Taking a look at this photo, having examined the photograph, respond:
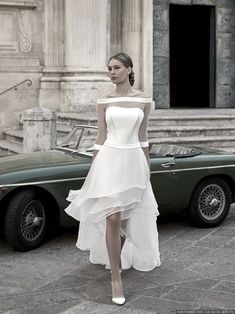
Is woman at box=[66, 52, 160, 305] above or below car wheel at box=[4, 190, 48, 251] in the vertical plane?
above

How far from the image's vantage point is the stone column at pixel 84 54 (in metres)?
13.8

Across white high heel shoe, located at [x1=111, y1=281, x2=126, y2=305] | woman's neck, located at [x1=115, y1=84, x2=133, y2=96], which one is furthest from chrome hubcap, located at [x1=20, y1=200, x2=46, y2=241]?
woman's neck, located at [x1=115, y1=84, x2=133, y2=96]

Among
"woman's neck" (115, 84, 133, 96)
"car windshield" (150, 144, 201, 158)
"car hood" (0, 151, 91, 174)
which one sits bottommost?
"car hood" (0, 151, 91, 174)

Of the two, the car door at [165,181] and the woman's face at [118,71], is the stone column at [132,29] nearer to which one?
the car door at [165,181]

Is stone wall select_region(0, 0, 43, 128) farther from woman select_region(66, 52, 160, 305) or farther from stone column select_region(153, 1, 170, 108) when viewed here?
woman select_region(66, 52, 160, 305)

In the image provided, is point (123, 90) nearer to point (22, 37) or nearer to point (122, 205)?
A: point (122, 205)

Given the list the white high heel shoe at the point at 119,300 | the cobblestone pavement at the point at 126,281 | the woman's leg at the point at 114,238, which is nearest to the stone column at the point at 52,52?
the cobblestone pavement at the point at 126,281

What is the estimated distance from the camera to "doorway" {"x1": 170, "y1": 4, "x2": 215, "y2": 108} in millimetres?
17156

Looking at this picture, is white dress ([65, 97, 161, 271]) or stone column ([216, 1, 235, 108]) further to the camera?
stone column ([216, 1, 235, 108])

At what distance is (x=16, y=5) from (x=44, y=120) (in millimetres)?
4576

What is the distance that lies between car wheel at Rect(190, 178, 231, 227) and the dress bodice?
248 cm

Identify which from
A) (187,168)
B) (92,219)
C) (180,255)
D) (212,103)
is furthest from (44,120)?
(212,103)

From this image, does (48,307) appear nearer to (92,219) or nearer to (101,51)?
(92,219)

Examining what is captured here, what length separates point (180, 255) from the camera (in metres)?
5.87
